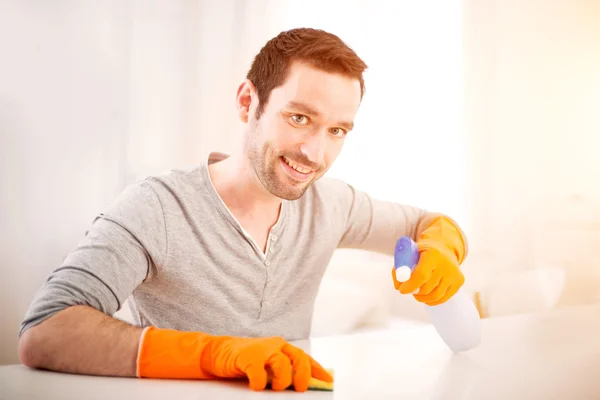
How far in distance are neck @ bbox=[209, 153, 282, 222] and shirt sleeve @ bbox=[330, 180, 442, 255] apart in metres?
0.22

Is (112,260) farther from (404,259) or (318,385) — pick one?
(404,259)

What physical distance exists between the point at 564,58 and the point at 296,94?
1235 mm

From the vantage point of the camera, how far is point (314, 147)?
1.13m

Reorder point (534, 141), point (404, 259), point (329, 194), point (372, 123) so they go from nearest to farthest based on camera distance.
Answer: point (404, 259) → point (329, 194) → point (372, 123) → point (534, 141)

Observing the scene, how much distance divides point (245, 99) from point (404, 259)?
456mm

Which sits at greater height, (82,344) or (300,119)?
(300,119)

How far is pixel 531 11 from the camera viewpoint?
1900mm

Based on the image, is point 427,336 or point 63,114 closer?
point 63,114

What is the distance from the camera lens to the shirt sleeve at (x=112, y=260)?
2.97 ft

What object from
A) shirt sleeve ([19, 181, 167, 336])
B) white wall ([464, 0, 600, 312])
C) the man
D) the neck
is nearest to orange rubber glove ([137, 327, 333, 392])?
the man

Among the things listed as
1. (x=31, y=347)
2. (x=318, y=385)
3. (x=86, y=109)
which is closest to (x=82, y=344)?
(x=31, y=347)

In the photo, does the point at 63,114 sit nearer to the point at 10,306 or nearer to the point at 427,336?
the point at 10,306

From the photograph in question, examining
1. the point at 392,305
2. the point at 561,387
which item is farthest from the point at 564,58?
the point at 561,387

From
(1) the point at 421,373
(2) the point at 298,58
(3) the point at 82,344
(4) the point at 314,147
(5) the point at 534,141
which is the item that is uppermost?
(2) the point at 298,58
